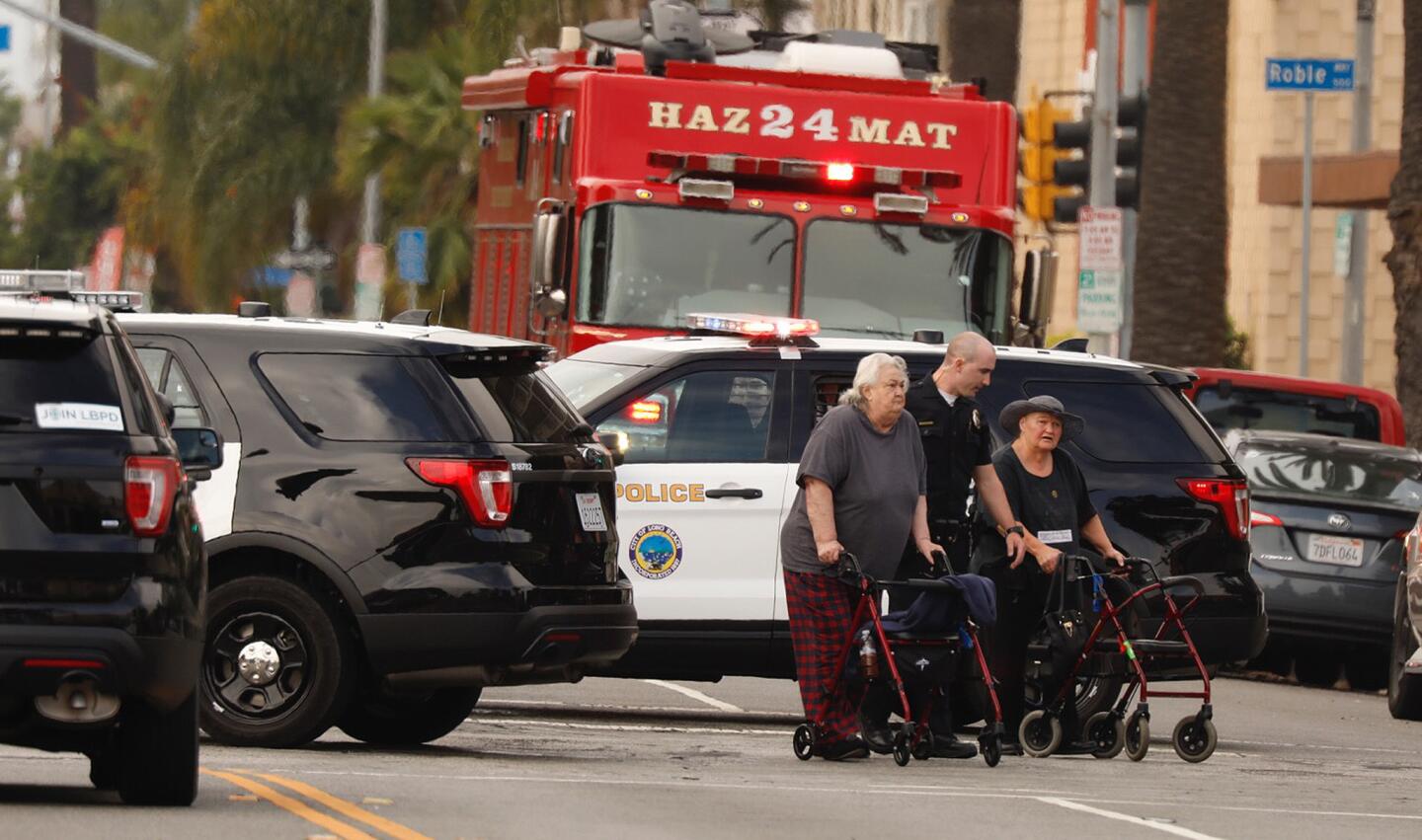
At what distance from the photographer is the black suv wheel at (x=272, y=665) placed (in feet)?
Answer: 39.4

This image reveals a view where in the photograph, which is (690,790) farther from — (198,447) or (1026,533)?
(1026,533)

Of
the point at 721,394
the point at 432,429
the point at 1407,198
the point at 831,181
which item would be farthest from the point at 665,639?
the point at 1407,198

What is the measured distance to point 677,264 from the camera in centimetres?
1917

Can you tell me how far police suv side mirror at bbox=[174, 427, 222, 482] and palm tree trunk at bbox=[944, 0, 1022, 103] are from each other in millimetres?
22886

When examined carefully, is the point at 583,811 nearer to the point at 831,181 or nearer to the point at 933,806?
the point at 933,806

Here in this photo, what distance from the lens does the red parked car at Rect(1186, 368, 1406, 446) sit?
2164 cm

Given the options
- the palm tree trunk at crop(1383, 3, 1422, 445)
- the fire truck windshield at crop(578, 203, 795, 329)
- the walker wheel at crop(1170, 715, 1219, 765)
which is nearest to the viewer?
the walker wheel at crop(1170, 715, 1219, 765)

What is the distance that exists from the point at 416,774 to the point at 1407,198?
15.3 metres

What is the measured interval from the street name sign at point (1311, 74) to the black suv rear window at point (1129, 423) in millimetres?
14085

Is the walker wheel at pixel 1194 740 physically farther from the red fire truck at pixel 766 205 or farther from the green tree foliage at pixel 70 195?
the green tree foliage at pixel 70 195

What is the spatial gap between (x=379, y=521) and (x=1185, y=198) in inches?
736

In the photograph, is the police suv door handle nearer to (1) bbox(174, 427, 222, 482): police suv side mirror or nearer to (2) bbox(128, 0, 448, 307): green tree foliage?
(1) bbox(174, 427, 222, 482): police suv side mirror

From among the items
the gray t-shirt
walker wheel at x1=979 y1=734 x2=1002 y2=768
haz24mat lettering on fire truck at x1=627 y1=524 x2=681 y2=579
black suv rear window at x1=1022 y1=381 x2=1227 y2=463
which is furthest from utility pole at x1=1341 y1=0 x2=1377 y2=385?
walker wheel at x1=979 y1=734 x2=1002 y2=768

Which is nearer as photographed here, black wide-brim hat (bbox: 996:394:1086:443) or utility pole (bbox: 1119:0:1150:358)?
black wide-brim hat (bbox: 996:394:1086:443)
